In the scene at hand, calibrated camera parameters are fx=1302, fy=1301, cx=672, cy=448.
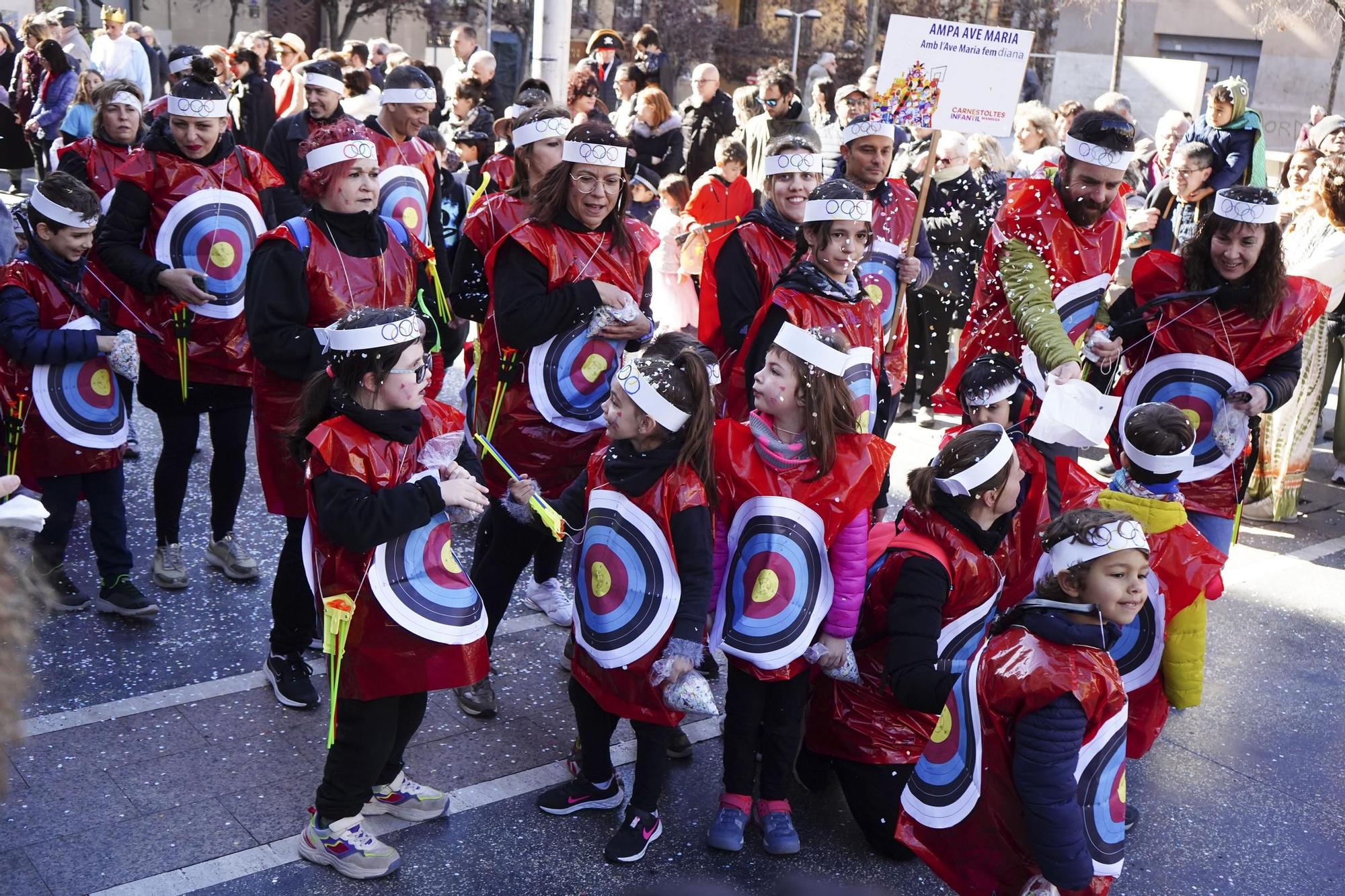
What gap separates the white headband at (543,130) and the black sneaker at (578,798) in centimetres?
241

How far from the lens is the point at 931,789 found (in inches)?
131

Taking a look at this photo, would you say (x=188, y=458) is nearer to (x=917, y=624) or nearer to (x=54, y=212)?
(x=54, y=212)

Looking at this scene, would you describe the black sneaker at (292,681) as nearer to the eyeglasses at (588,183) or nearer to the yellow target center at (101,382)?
the yellow target center at (101,382)

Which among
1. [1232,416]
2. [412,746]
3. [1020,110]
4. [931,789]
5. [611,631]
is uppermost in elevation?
[1020,110]

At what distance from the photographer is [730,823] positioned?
148 inches

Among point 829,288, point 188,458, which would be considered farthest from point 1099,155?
point 188,458

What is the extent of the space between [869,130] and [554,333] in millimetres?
1809

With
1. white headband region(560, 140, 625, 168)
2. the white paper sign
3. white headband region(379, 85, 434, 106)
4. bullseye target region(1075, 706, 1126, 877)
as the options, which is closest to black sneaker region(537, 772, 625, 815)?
bullseye target region(1075, 706, 1126, 877)

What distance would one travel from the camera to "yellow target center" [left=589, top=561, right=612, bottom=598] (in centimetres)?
363

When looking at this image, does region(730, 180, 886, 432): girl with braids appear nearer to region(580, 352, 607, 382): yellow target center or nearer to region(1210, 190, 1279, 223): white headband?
region(580, 352, 607, 382): yellow target center

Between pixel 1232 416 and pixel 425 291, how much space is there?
2.98 m

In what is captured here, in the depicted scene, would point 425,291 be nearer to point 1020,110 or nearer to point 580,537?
point 580,537

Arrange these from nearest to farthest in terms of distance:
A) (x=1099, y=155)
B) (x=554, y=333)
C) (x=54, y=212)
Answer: (x=554, y=333)
(x=54, y=212)
(x=1099, y=155)

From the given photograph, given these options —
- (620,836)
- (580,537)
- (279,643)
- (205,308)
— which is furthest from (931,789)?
(205,308)
